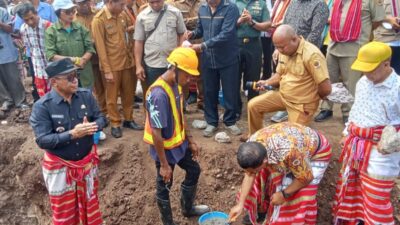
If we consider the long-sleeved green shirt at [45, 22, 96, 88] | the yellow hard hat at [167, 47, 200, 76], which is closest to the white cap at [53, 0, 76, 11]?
the long-sleeved green shirt at [45, 22, 96, 88]

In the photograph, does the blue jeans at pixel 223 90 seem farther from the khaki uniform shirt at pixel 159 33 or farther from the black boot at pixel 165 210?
the black boot at pixel 165 210

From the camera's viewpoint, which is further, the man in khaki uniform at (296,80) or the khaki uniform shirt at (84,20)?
the khaki uniform shirt at (84,20)

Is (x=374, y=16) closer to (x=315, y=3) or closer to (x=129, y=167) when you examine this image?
(x=315, y=3)

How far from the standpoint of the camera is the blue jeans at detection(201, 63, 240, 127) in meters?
5.91

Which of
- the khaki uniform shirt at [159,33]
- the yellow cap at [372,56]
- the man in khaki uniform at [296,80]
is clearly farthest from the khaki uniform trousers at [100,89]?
the yellow cap at [372,56]

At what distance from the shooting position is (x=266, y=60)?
722 centimetres

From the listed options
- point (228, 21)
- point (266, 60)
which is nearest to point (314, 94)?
point (228, 21)

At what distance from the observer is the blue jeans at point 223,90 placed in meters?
5.91

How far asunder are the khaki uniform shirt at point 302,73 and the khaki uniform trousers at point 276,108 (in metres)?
0.08

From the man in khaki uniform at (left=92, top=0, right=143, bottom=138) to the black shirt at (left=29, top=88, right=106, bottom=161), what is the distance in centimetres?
184

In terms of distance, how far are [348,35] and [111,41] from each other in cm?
337

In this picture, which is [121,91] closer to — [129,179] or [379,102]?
[129,179]

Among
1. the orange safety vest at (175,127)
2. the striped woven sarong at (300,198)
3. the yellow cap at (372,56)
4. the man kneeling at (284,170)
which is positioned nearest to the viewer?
the man kneeling at (284,170)

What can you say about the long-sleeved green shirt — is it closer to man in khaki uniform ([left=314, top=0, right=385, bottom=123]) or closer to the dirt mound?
the dirt mound
